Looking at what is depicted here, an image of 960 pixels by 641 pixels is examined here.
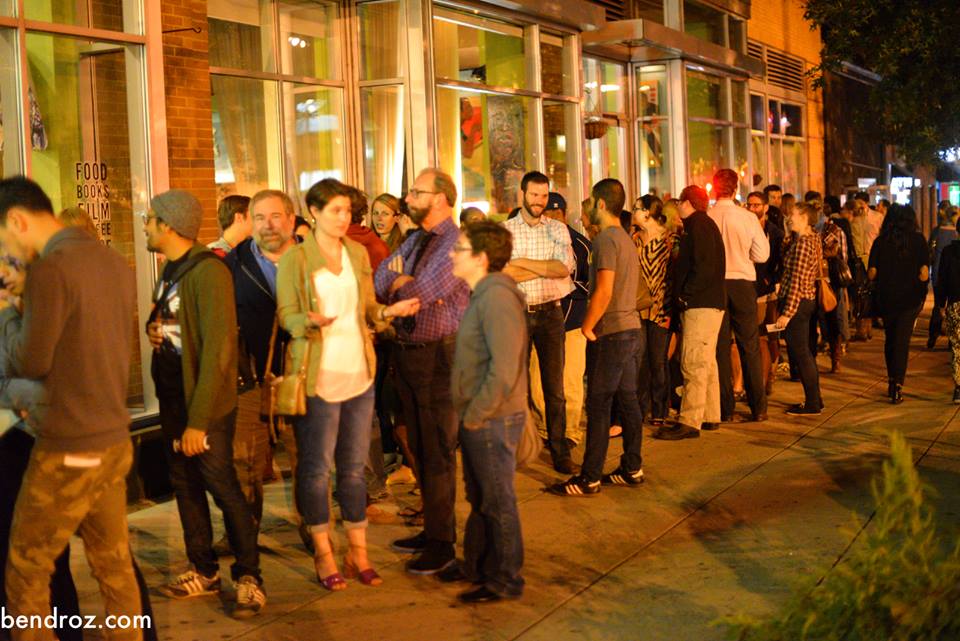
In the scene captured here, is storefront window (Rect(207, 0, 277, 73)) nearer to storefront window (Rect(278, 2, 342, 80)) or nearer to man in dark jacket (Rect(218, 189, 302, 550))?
storefront window (Rect(278, 2, 342, 80))

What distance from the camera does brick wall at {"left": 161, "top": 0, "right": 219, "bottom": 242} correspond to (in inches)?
388

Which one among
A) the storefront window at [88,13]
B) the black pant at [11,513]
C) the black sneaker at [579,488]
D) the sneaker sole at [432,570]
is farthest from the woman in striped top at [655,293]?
the black pant at [11,513]

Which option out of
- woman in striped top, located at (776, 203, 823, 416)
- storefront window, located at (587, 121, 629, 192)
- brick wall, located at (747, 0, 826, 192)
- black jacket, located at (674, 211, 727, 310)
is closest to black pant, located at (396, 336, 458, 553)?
black jacket, located at (674, 211, 727, 310)

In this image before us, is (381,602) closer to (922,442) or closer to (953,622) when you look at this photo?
(953,622)

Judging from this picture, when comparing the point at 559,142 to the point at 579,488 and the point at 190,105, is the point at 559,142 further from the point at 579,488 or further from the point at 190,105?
the point at 579,488

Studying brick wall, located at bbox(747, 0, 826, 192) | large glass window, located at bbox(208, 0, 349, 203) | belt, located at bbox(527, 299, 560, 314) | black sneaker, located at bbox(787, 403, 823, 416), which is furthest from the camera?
brick wall, located at bbox(747, 0, 826, 192)

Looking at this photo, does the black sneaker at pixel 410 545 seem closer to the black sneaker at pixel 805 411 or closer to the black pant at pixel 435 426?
the black pant at pixel 435 426

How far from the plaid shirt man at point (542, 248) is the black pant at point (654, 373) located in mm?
1564

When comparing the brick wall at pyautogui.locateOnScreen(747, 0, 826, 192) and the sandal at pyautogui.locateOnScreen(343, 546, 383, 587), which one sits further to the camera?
the brick wall at pyautogui.locateOnScreen(747, 0, 826, 192)

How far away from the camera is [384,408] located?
9102mm

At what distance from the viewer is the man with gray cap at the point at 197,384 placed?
5.84 metres

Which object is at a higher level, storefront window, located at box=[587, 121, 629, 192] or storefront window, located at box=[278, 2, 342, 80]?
storefront window, located at box=[278, 2, 342, 80]

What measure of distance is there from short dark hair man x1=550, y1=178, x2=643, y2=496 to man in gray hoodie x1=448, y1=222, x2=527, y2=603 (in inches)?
86.2

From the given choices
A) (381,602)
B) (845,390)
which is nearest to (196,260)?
(381,602)
